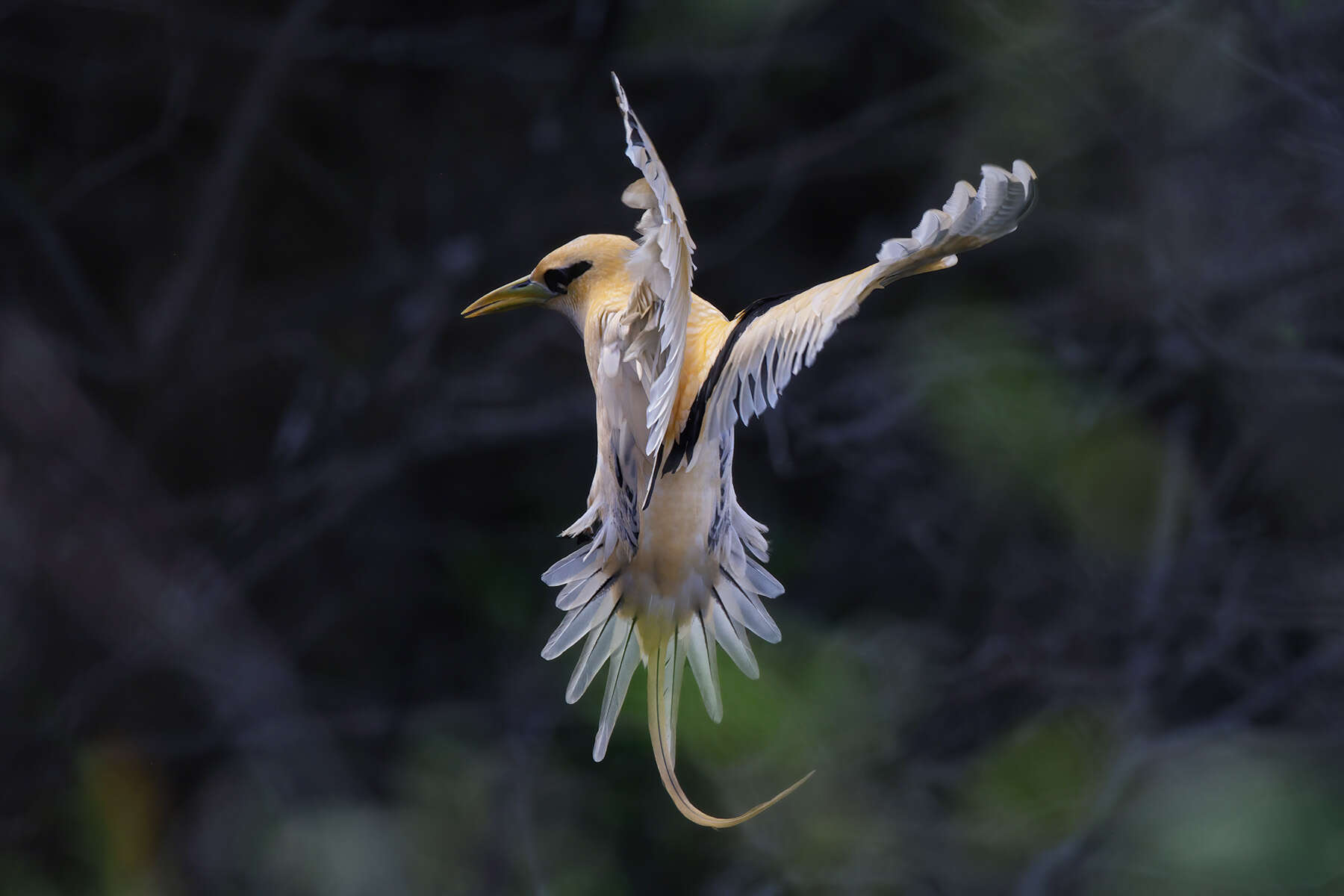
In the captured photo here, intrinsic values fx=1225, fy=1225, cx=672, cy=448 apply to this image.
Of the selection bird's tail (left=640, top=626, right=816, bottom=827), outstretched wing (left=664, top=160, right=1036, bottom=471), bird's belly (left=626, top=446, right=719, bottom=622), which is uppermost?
outstretched wing (left=664, top=160, right=1036, bottom=471)

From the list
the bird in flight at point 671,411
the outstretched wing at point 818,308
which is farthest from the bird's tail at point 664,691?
the outstretched wing at point 818,308

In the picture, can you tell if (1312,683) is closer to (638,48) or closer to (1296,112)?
(1296,112)

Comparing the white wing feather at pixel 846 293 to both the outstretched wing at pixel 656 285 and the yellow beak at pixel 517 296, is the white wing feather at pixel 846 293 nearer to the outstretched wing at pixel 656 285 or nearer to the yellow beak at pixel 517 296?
the outstretched wing at pixel 656 285

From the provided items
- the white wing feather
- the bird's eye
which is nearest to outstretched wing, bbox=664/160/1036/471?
the white wing feather

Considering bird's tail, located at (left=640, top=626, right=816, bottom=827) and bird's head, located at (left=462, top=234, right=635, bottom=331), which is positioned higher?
bird's head, located at (left=462, top=234, right=635, bottom=331)

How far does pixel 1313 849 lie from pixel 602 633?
1.50 metres

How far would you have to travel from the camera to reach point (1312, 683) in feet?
5.97

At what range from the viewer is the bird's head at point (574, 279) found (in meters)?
0.68

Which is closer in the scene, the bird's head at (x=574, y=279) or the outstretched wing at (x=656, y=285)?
the outstretched wing at (x=656, y=285)

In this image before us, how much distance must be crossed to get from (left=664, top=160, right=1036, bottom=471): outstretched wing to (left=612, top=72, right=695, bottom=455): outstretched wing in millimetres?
22

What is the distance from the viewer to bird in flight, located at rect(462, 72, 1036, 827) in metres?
0.53

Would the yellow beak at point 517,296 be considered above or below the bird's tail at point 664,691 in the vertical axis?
above

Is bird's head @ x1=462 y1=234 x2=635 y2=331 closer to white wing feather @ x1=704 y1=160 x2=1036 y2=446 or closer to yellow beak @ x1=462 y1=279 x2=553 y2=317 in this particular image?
yellow beak @ x1=462 y1=279 x2=553 y2=317

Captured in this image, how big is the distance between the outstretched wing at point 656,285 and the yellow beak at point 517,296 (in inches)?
4.5
